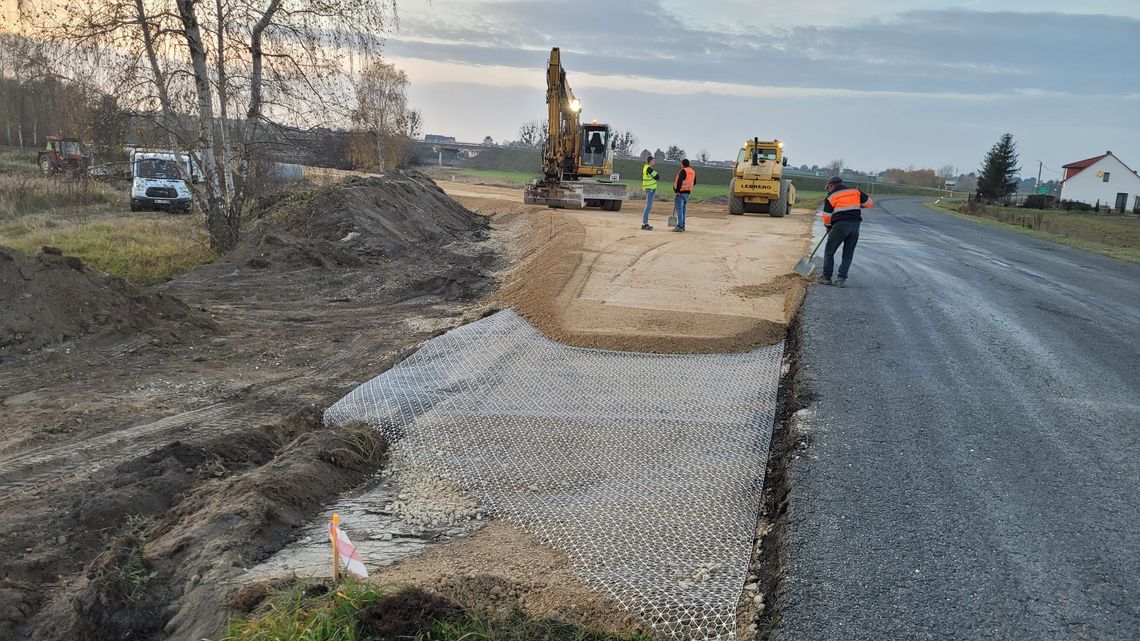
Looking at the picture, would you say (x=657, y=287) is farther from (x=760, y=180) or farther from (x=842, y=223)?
(x=760, y=180)

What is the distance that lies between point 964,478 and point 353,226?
520 inches

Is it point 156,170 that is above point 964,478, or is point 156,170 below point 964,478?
above

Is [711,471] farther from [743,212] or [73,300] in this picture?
[743,212]

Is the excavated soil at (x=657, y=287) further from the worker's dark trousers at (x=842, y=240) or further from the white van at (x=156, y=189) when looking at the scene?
the white van at (x=156, y=189)

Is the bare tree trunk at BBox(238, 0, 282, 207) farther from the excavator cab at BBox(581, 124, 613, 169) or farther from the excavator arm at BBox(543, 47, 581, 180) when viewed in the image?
the excavator cab at BBox(581, 124, 613, 169)

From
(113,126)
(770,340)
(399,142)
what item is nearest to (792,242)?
(770,340)

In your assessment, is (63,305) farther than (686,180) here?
No

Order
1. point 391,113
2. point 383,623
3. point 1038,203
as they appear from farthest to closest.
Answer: point 1038,203 → point 391,113 → point 383,623

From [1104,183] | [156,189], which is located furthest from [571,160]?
[1104,183]

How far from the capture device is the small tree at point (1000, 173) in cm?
→ 6162

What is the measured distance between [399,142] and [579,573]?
51.3m

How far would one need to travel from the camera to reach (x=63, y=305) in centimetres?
783

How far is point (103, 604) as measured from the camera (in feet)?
10.9

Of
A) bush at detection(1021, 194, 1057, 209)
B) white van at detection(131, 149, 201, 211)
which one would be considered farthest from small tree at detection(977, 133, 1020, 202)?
white van at detection(131, 149, 201, 211)
